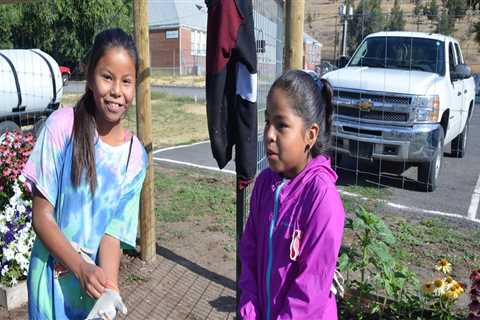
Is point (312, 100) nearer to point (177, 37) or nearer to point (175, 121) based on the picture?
point (175, 121)

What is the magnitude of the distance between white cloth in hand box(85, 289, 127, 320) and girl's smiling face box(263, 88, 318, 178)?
0.73 m

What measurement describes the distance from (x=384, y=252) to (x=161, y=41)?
45267mm

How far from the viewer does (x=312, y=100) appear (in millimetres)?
1864

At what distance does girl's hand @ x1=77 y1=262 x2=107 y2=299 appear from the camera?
5.51 feet

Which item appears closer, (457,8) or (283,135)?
(283,135)

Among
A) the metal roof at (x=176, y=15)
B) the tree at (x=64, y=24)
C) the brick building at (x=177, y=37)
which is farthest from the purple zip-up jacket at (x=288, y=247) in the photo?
the metal roof at (x=176, y=15)

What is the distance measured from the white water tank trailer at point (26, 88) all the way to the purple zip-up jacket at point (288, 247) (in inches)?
327

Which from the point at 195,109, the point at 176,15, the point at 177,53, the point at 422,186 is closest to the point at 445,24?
the point at 422,186

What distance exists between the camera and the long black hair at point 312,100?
1846mm

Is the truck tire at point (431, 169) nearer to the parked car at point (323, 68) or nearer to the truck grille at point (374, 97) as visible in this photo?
the truck grille at point (374, 97)

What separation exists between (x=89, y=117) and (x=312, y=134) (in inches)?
33.4

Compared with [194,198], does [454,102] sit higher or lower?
higher

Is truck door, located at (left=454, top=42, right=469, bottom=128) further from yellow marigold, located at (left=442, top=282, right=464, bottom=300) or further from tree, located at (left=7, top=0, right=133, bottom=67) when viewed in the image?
tree, located at (left=7, top=0, right=133, bottom=67)

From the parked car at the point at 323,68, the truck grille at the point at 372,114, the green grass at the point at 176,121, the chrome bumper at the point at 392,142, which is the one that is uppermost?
the parked car at the point at 323,68
